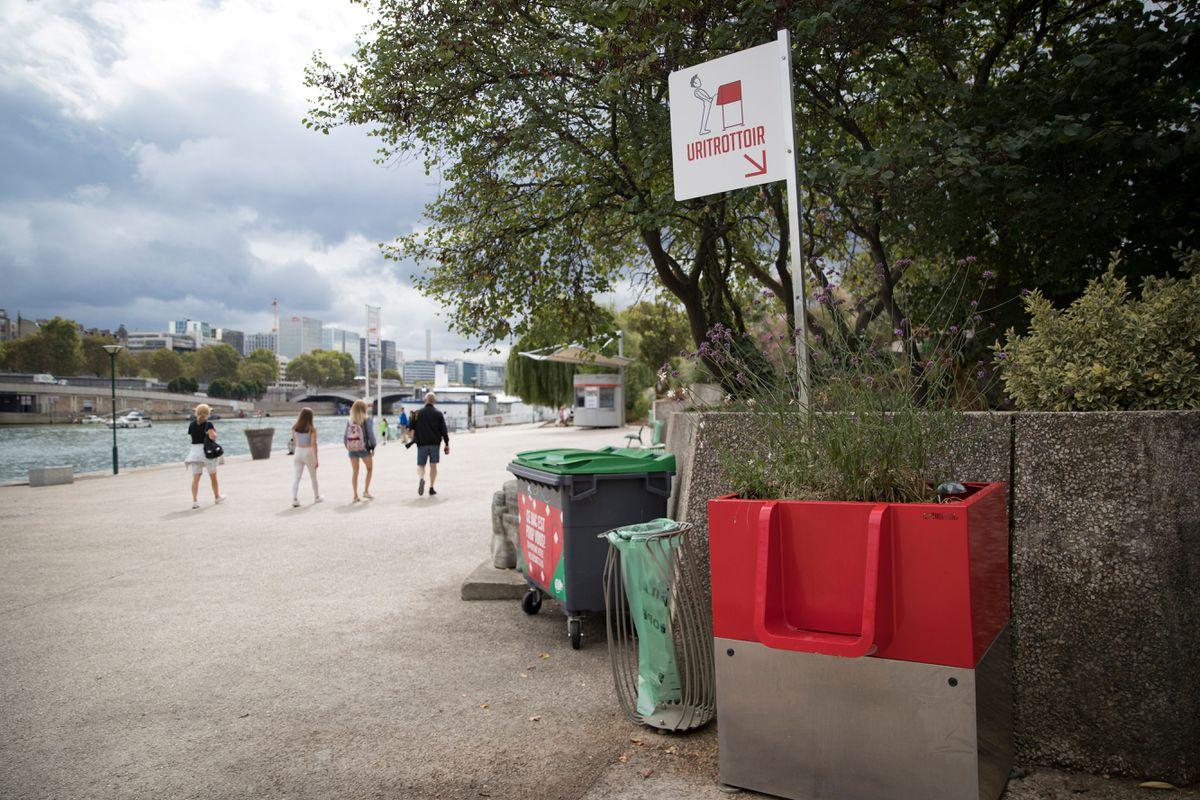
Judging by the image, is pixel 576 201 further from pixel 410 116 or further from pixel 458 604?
pixel 458 604

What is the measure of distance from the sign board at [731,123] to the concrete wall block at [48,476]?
18.2 meters

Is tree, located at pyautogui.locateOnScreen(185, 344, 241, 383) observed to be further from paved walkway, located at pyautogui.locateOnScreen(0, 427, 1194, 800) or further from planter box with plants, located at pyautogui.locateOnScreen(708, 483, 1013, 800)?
planter box with plants, located at pyautogui.locateOnScreen(708, 483, 1013, 800)

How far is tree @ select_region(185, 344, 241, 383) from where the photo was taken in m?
140

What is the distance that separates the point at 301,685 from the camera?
416 cm

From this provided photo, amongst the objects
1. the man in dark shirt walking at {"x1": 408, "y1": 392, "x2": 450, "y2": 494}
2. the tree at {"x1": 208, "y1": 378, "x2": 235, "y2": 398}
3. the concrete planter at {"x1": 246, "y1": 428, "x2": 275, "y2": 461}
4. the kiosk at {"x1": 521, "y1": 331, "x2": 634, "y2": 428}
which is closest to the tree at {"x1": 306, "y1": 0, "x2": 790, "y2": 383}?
the man in dark shirt walking at {"x1": 408, "y1": 392, "x2": 450, "y2": 494}

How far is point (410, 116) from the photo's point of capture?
945 cm

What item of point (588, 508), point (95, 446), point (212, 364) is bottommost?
point (95, 446)

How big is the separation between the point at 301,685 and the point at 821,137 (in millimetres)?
7228

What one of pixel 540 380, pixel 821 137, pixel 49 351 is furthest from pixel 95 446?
pixel 821 137

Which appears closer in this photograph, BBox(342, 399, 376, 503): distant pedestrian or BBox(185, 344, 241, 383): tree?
BBox(342, 399, 376, 503): distant pedestrian

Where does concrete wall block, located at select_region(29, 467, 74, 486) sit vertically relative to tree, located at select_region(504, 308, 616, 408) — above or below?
below

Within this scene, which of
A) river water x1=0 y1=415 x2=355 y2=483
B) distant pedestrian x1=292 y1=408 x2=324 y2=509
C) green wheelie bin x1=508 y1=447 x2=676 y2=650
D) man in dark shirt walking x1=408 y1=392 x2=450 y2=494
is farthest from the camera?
river water x1=0 y1=415 x2=355 y2=483

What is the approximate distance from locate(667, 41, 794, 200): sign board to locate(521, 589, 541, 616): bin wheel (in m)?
2.99

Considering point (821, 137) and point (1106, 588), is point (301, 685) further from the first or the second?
point (821, 137)
